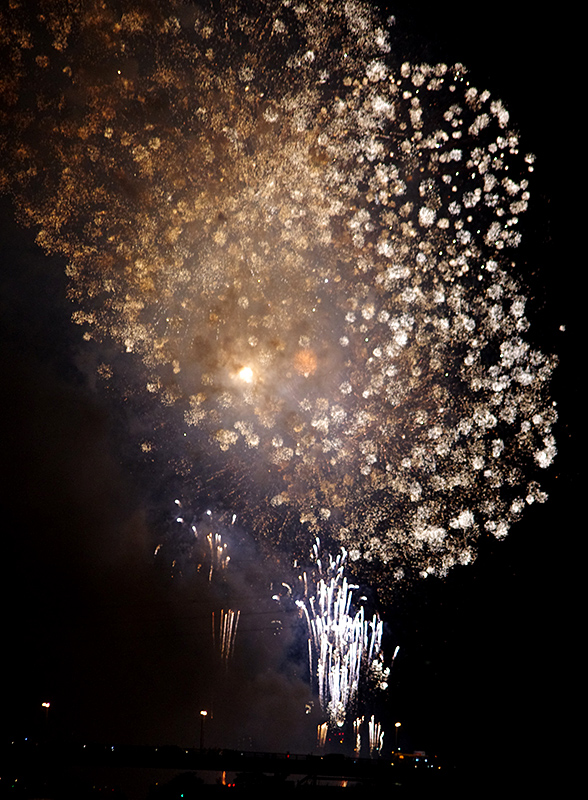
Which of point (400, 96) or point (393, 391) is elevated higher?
point (400, 96)

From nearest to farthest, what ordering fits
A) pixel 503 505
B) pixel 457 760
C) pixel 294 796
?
pixel 503 505, pixel 294 796, pixel 457 760

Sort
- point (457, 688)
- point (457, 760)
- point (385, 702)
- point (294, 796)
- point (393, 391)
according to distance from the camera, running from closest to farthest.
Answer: point (393, 391), point (294, 796), point (457, 688), point (457, 760), point (385, 702)

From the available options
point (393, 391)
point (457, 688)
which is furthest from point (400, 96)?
point (457, 688)

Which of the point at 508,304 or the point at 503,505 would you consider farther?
the point at 503,505

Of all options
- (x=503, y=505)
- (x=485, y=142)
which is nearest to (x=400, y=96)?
(x=485, y=142)

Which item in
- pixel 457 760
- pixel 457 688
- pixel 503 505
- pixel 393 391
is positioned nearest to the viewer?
pixel 393 391

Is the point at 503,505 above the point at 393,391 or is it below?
below

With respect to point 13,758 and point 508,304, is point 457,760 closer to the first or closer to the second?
point 13,758

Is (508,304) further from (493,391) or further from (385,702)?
(385,702)

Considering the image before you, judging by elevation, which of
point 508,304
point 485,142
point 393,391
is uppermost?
point 485,142
